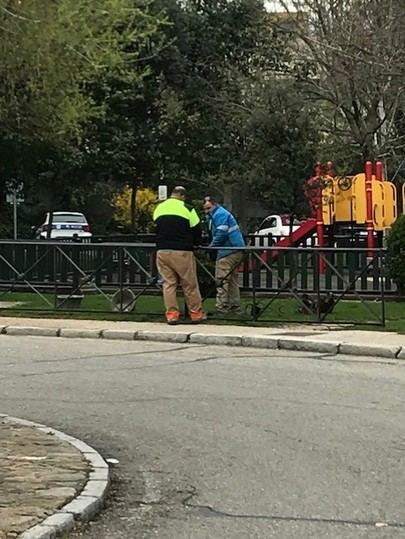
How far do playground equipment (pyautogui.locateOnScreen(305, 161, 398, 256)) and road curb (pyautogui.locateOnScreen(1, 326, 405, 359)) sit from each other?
10.9 metres

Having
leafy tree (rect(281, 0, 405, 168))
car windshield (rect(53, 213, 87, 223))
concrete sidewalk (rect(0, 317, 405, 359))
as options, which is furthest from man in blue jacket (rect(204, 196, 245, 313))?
car windshield (rect(53, 213, 87, 223))

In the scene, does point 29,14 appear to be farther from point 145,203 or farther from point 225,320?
point 145,203

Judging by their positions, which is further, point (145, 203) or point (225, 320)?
point (145, 203)

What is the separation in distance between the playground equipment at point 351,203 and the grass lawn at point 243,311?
699cm

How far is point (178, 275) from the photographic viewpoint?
1532 centimetres

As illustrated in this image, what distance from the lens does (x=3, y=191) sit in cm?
3484

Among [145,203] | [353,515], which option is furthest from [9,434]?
[145,203]

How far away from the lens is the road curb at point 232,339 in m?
13.2

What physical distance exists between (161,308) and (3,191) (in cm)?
1914

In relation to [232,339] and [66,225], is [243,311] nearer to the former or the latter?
[232,339]

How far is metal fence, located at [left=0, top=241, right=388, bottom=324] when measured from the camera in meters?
15.5

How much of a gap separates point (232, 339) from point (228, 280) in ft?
6.49

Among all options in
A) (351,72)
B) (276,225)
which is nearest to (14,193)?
(276,225)

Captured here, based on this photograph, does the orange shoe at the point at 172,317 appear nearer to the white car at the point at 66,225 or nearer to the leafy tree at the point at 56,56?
the leafy tree at the point at 56,56
